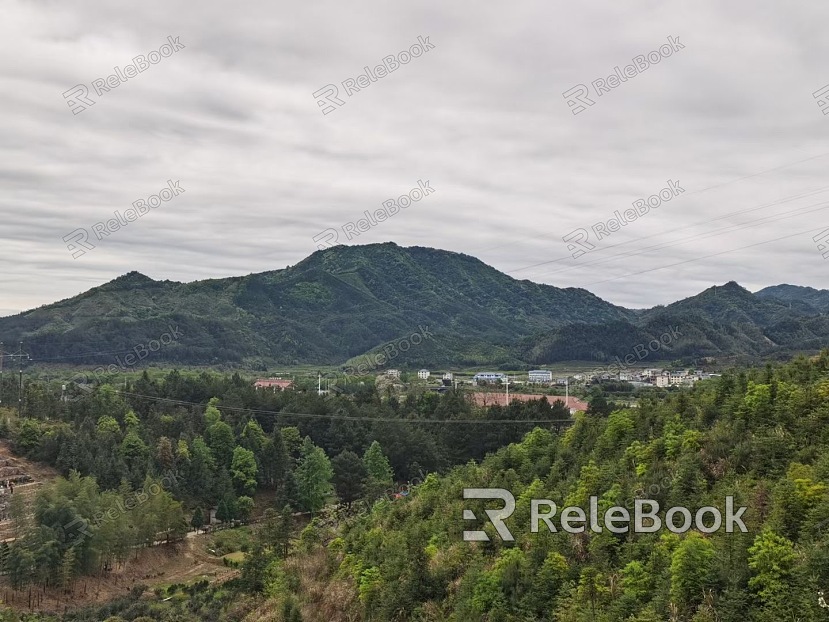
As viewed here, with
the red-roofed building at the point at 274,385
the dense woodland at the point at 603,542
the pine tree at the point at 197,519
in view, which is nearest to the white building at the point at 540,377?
the red-roofed building at the point at 274,385

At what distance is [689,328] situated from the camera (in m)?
123

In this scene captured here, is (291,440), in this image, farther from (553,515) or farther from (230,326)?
(230,326)

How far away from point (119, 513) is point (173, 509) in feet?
13.3

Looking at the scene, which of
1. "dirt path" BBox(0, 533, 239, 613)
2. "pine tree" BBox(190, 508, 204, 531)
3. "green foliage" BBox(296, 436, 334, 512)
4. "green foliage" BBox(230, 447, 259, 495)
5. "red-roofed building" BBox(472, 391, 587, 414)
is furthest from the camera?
"red-roofed building" BBox(472, 391, 587, 414)

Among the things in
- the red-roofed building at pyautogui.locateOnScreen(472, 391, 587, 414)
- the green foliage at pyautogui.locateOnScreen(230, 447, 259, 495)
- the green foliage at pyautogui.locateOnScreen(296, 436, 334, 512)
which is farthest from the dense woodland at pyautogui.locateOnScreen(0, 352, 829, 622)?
the red-roofed building at pyautogui.locateOnScreen(472, 391, 587, 414)

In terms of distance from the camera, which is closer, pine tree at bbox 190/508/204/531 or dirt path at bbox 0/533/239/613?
dirt path at bbox 0/533/239/613

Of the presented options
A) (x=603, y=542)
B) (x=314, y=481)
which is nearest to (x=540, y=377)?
(x=314, y=481)

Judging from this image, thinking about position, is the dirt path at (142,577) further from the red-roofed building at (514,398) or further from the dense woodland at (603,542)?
the red-roofed building at (514,398)

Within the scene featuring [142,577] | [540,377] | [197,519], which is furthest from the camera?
[540,377]

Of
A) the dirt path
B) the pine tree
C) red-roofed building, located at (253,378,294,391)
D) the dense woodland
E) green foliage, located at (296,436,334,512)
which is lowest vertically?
the dirt path

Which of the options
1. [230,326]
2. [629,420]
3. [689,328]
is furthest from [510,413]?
[230,326]

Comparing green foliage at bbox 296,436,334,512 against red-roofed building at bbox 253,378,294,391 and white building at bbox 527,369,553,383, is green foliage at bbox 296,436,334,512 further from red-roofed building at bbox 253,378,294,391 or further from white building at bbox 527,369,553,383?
white building at bbox 527,369,553,383

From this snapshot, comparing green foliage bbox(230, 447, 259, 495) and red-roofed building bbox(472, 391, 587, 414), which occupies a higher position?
red-roofed building bbox(472, 391, 587, 414)

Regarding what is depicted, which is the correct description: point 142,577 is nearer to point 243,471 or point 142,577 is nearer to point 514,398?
point 243,471
